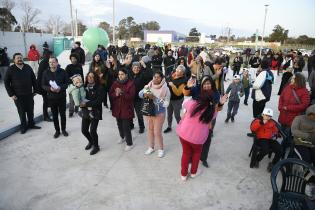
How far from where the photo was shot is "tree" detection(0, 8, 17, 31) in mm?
31453

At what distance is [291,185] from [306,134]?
116 cm

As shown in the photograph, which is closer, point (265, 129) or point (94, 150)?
point (265, 129)

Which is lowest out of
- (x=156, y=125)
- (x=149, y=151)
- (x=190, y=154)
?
(x=149, y=151)

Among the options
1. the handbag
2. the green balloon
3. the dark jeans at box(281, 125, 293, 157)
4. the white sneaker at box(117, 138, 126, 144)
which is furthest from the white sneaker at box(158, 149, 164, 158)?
the green balloon

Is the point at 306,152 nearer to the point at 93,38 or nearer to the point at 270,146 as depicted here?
the point at 270,146

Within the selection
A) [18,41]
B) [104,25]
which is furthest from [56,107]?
[104,25]

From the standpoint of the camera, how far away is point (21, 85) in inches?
225

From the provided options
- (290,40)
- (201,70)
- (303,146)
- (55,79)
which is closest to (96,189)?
(55,79)

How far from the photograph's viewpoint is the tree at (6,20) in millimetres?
31453

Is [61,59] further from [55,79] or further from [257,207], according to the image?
[257,207]

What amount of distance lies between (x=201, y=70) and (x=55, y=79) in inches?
137

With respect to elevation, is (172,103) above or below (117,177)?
above

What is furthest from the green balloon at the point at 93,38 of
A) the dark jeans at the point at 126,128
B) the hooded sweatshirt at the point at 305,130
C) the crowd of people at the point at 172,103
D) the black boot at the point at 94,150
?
the hooded sweatshirt at the point at 305,130

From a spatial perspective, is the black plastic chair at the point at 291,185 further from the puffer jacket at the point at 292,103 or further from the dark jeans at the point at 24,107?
the dark jeans at the point at 24,107
